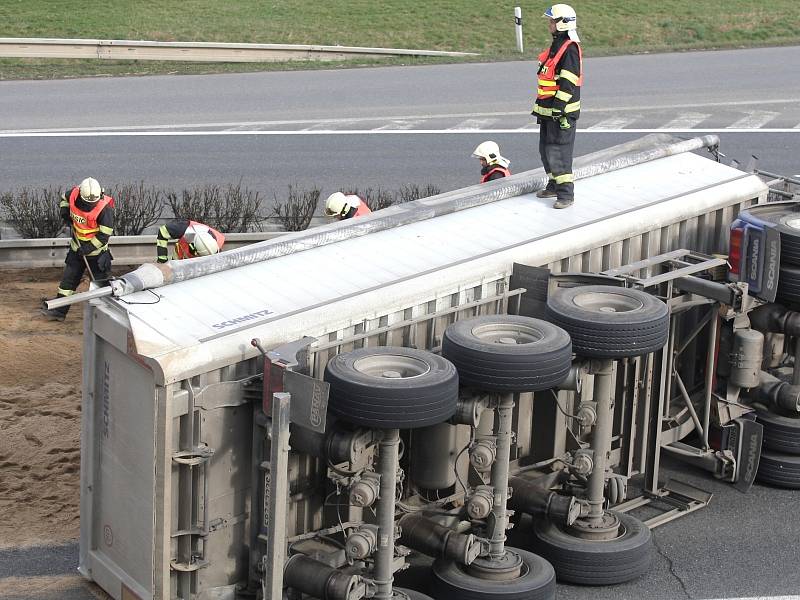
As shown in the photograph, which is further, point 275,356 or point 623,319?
point 623,319

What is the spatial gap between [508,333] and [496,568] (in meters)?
1.49

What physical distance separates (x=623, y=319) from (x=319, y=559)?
249 centimetres

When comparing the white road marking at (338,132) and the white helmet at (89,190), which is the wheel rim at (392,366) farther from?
the white road marking at (338,132)

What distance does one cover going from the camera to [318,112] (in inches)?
888

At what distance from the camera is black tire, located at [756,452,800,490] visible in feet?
35.6

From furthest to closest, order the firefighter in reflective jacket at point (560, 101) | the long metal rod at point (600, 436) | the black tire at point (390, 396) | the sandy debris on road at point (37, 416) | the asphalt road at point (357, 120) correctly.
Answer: the asphalt road at point (357, 120) → the firefighter in reflective jacket at point (560, 101) → the sandy debris on road at point (37, 416) → the long metal rod at point (600, 436) → the black tire at point (390, 396)

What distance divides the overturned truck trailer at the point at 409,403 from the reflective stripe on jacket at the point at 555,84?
76 cm

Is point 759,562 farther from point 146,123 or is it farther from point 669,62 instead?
point 669,62

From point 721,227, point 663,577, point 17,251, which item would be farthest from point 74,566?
point 17,251

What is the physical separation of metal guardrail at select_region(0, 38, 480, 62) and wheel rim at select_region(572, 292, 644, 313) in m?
16.7

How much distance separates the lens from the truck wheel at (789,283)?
34.5 feet

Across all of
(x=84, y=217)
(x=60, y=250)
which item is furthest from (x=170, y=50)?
→ (x=84, y=217)

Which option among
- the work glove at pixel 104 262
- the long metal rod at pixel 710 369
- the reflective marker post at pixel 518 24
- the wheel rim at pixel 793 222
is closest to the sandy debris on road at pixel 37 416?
the work glove at pixel 104 262

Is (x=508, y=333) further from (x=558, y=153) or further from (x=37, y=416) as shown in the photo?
(x=37, y=416)
